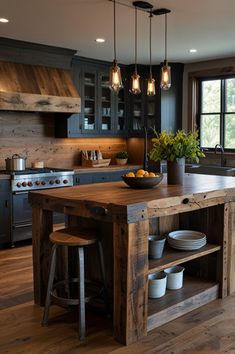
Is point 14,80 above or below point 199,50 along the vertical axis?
below

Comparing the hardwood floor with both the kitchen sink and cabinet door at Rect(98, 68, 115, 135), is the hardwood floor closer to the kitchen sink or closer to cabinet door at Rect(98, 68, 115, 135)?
the kitchen sink

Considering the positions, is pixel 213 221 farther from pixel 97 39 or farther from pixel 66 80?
pixel 66 80

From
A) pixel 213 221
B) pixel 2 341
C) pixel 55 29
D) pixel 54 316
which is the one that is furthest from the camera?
pixel 55 29

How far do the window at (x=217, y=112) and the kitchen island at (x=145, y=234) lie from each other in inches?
111

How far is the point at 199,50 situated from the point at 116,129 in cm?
187

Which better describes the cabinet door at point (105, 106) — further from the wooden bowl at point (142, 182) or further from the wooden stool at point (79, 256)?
the wooden stool at point (79, 256)

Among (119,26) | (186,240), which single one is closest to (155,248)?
(186,240)

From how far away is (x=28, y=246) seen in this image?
5.32m

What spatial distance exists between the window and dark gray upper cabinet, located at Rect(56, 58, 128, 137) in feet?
4.37

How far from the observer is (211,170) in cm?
638

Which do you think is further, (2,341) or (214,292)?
(214,292)

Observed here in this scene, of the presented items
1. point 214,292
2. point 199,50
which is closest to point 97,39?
point 199,50

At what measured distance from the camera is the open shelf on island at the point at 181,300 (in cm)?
305

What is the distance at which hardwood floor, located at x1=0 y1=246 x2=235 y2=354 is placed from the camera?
271 centimetres
